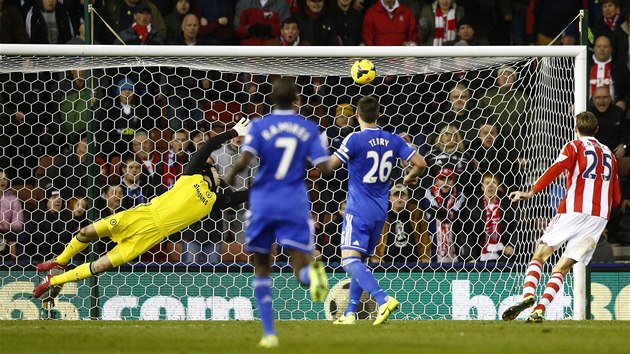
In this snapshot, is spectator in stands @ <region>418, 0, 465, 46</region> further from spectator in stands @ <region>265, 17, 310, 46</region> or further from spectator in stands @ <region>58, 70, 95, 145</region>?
spectator in stands @ <region>58, 70, 95, 145</region>

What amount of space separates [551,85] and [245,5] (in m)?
4.75

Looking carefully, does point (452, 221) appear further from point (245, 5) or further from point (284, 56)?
point (245, 5)

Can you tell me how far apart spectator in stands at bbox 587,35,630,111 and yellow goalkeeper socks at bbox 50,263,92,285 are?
7.11 meters

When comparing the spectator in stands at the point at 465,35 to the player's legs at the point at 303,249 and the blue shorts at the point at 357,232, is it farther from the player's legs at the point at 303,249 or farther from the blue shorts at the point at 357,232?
the player's legs at the point at 303,249

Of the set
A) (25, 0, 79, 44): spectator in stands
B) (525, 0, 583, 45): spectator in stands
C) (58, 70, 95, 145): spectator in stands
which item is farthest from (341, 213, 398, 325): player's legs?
(525, 0, 583, 45): spectator in stands

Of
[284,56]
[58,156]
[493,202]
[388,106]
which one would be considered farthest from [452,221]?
[58,156]

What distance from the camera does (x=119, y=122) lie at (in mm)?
13086

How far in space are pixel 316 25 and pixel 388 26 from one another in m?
0.95

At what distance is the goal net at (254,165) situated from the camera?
40.5 feet

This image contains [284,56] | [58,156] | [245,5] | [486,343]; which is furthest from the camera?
[245,5]

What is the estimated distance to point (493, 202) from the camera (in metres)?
13.0

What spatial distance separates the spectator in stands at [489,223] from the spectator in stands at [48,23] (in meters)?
5.89

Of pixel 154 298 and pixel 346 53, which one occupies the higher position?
pixel 346 53

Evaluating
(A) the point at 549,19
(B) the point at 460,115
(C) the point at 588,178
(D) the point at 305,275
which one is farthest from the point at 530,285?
(A) the point at 549,19
